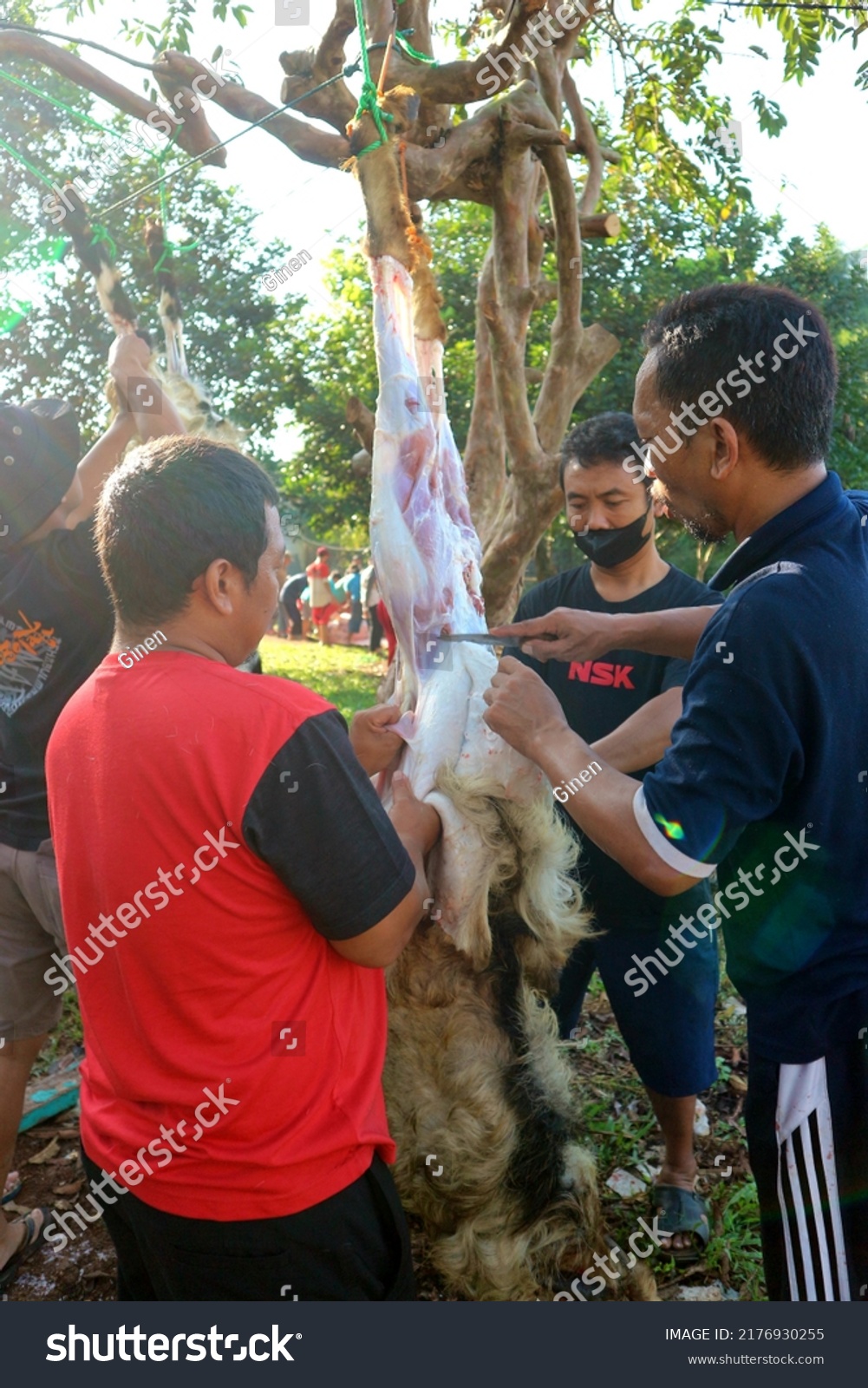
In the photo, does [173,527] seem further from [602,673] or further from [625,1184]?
[625,1184]

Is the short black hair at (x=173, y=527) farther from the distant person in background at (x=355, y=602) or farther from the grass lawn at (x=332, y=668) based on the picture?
the distant person in background at (x=355, y=602)

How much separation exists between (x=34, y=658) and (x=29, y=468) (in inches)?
19.5

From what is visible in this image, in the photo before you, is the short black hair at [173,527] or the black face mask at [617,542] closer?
the short black hair at [173,527]

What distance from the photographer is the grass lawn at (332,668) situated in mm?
10984

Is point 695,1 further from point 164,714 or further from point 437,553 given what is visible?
point 164,714

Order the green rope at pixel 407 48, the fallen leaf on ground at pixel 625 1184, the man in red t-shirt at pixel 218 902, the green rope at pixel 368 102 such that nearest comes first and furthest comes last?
the man in red t-shirt at pixel 218 902 < the green rope at pixel 368 102 < the green rope at pixel 407 48 < the fallen leaf on ground at pixel 625 1184

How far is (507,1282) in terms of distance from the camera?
219 centimetres

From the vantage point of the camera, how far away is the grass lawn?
36.0 ft

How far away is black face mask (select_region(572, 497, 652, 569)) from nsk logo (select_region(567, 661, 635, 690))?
0.30 metres

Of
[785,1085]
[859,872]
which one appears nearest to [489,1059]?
[785,1085]

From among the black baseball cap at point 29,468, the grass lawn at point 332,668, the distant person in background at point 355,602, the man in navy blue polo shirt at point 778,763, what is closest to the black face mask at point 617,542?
the man in navy blue polo shirt at point 778,763

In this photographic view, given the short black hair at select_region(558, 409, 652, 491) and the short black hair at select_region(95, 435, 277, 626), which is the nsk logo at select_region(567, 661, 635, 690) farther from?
the short black hair at select_region(95, 435, 277, 626)

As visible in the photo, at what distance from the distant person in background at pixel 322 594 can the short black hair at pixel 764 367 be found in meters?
15.4

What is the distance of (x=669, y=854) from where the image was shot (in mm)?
1628
